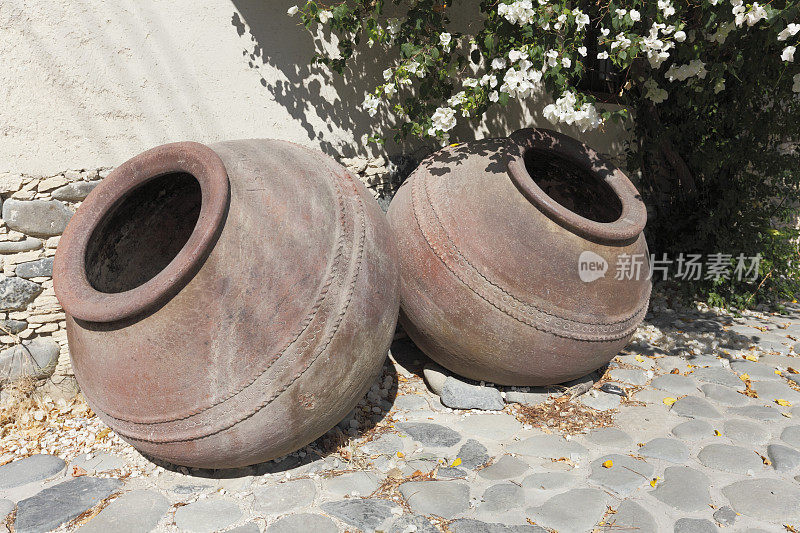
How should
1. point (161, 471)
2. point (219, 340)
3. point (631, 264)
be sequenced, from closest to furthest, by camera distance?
point (219, 340), point (161, 471), point (631, 264)

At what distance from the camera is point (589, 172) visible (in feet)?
11.6

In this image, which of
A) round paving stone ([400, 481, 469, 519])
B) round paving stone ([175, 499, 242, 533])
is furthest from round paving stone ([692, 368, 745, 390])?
round paving stone ([175, 499, 242, 533])

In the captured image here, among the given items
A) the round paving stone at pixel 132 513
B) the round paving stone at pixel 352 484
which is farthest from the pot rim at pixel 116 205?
the round paving stone at pixel 352 484

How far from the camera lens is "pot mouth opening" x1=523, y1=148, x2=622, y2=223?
3.55 meters

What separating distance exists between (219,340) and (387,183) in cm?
222

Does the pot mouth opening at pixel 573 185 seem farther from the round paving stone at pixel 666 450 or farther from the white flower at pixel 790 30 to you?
the round paving stone at pixel 666 450

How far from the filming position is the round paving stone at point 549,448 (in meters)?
2.78

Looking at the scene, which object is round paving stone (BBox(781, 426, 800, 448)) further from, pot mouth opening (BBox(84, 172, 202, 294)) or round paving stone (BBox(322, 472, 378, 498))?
pot mouth opening (BBox(84, 172, 202, 294))

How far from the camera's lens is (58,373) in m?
3.21

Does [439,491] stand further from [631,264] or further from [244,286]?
[631,264]

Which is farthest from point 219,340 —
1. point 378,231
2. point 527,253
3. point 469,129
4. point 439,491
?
point 469,129

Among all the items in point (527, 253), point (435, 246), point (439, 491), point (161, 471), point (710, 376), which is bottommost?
point (161, 471)

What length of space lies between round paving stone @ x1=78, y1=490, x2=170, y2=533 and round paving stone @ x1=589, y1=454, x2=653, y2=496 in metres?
1.87

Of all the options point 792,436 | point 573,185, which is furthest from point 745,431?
point 573,185
